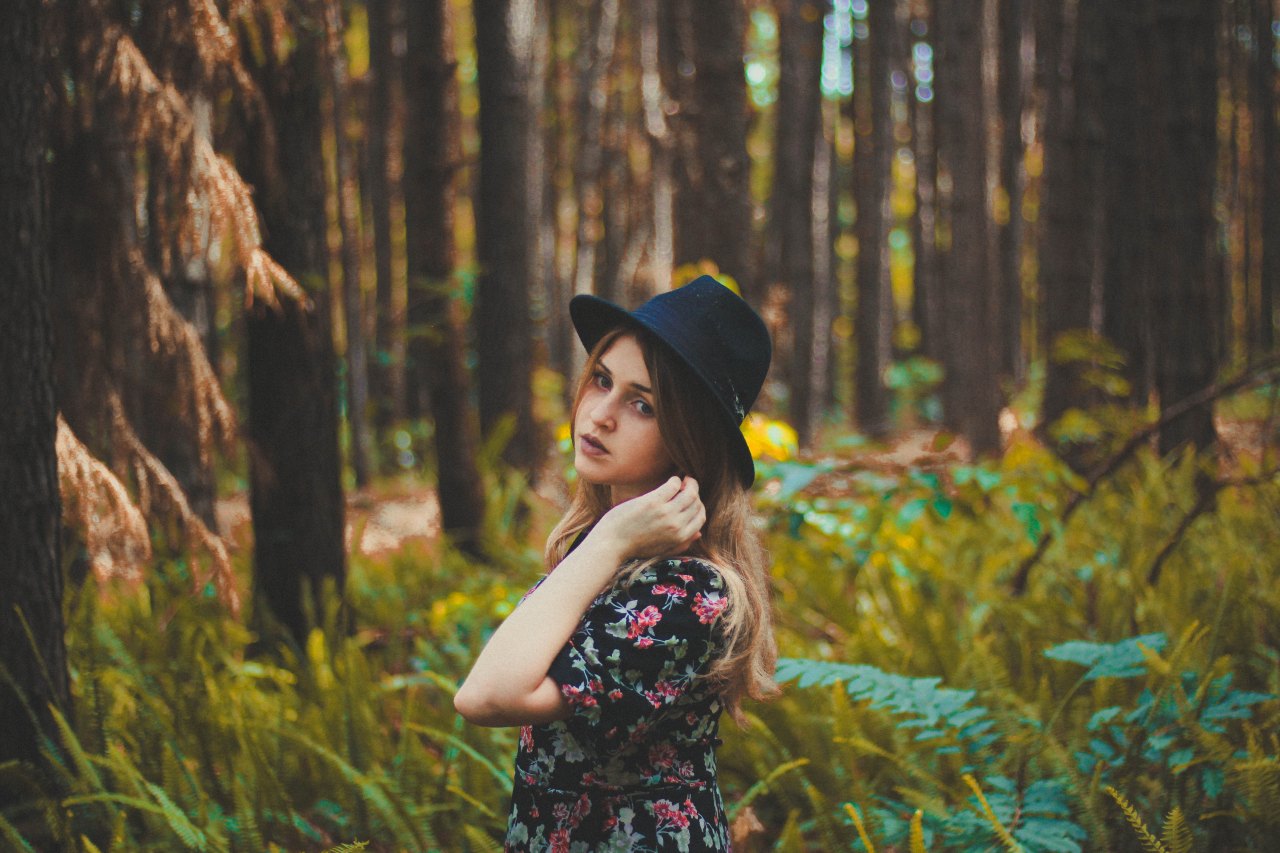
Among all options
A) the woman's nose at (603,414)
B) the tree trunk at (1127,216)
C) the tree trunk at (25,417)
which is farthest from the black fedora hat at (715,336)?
the tree trunk at (1127,216)

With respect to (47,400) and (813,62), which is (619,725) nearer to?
(47,400)

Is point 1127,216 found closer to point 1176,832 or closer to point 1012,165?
point 1176,832

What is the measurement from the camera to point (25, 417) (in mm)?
2676

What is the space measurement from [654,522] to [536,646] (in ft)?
1.02

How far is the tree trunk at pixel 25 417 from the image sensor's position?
103 inches

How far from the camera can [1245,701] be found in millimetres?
2662

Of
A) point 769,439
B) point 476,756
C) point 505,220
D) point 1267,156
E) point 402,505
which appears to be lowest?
point 402,505

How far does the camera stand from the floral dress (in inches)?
69.0

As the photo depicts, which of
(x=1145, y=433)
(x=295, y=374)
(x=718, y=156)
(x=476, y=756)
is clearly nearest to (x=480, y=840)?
(x=476, y=756)

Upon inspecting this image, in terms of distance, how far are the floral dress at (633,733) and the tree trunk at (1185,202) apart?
5456mm

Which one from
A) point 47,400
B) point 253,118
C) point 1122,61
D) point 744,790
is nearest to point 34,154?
point 47,400

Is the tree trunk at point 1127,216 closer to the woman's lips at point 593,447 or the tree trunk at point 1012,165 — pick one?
the woman's lips at point 593,447

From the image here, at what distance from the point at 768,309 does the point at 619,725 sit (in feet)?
25.6

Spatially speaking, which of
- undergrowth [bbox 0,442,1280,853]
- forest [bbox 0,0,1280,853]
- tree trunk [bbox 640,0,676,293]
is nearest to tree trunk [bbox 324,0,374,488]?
forest [bbox 0,0,1280,853]
